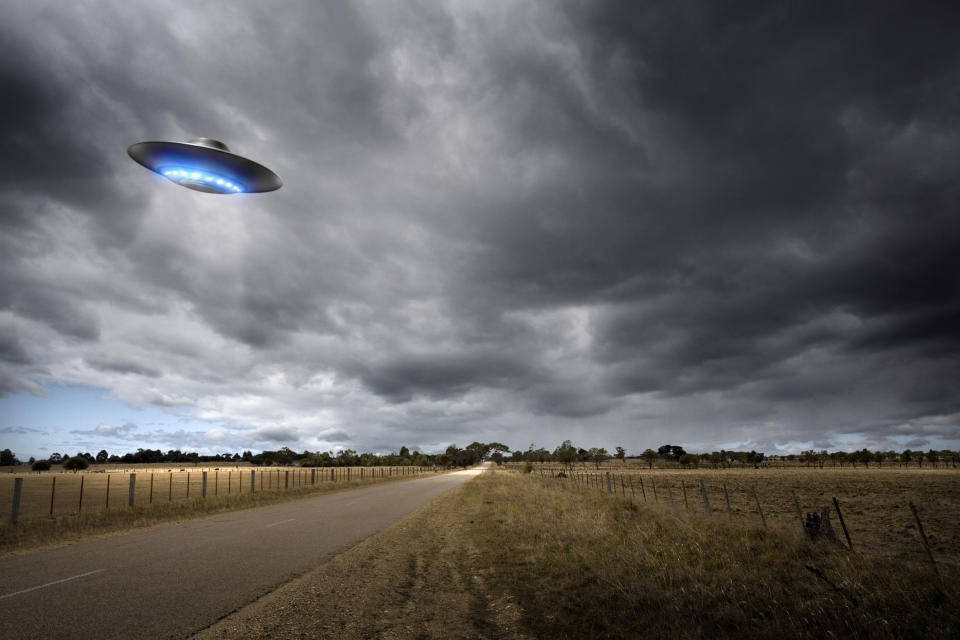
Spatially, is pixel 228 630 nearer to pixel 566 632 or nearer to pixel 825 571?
pixel 566 632

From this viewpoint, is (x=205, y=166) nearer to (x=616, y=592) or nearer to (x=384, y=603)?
(x=384, y=603)

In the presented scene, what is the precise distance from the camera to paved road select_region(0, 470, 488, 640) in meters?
7.21

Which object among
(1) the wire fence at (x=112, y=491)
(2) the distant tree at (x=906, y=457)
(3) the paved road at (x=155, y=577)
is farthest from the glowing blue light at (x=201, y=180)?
(2) the distant tree at (x=906, y=457)

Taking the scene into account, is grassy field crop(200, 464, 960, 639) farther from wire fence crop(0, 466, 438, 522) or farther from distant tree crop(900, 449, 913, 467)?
distant tree crop(900, 449, 913, 467)

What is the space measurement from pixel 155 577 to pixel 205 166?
10189 mm

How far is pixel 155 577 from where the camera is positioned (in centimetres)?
1007

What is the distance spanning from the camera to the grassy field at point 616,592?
7137mm

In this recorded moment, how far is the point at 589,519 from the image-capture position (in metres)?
17.6

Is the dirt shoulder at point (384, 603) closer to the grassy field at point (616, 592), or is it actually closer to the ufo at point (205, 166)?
the grassy field at point (616, 592)

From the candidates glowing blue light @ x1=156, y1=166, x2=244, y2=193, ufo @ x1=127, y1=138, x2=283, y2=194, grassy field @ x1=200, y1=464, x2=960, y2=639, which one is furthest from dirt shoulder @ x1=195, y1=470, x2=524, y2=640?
glowing blue light @ x1=156, y1=166, x2=244, y2=193

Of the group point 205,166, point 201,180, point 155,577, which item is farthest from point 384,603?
point 201,180

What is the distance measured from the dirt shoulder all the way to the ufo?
1053 centimetres

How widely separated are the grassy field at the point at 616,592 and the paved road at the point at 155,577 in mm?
773

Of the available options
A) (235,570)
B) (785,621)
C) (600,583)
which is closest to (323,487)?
(235,570)
